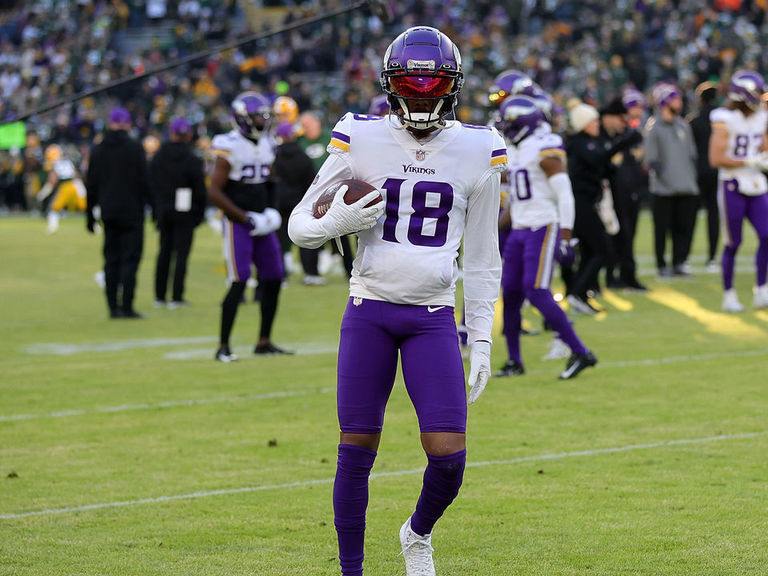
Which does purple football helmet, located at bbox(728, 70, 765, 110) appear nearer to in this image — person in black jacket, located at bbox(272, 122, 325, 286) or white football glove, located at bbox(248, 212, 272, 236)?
white football glove, located at bbox(248, 212, 272, 236)

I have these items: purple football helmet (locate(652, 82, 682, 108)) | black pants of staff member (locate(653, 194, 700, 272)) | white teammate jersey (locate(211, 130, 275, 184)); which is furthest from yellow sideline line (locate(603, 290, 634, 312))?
white teammate jersey (locate(211, 130, 275, 184))

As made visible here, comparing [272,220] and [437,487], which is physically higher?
[272,220]

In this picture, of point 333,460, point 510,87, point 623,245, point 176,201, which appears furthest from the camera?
point 176,201

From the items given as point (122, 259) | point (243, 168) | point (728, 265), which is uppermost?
point (243, 168)

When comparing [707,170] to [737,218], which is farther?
[707,170]

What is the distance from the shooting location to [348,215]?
14.5 ft

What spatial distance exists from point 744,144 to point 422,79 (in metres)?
8.52

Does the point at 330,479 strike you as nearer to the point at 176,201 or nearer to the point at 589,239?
the point at 589,239

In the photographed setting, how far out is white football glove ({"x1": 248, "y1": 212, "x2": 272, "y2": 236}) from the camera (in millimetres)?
9953

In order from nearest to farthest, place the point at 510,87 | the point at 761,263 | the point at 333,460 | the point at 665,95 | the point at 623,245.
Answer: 1. the point at 333,460
2. the point at 510,87
3. the point at 761,263
4. the point at 623,245
5. the point at 665,95

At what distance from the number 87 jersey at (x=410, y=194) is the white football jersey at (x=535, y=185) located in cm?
455

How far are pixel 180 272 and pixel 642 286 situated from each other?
506 centimetres

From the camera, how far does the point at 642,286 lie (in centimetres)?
1473

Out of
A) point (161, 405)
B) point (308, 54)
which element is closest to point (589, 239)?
point (161, 405)
